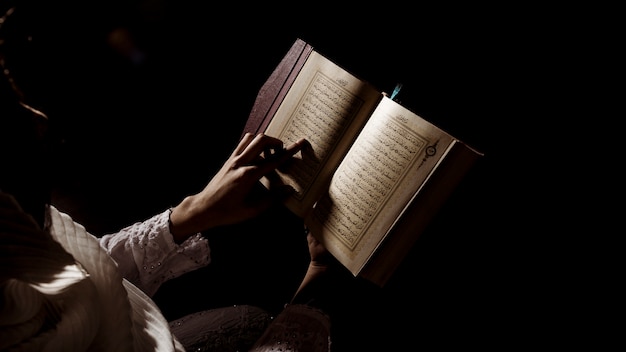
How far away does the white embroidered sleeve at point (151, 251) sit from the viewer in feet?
3.19

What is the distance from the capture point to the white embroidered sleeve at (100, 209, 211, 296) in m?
0.97

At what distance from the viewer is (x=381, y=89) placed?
1438 millimetres

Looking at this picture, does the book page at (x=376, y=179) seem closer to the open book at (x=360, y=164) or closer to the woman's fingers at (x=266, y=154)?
the open book at (x=360, y=164)

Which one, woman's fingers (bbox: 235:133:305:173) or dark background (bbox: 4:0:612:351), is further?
dark background (bbox: 4:0:612:351)

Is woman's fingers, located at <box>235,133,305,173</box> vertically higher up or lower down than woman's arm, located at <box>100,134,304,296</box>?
higher up

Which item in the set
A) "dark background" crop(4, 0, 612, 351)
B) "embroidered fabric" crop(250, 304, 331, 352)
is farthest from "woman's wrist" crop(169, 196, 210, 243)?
"dark background" crop(4, 0, 612, 351)

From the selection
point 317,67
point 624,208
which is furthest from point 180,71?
point 624,208

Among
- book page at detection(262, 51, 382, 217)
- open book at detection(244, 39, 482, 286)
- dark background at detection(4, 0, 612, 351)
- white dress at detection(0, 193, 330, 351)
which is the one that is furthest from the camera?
Answer: dark background at detection(4, 0, 612, 351)

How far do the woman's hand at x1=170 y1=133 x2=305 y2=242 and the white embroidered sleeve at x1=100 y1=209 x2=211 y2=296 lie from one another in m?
0.03

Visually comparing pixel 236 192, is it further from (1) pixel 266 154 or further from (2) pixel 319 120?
(2) pixel 319 120

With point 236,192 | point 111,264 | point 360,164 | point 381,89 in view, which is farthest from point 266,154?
point 381,89

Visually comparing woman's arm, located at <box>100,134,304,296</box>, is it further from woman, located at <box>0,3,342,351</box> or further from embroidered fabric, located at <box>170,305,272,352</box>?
embroidered fabric, located at <box>170,305,272,352</box>

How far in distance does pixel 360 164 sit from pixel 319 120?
6.4 inches

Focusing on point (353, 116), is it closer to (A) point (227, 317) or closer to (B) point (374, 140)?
(B) point (374, 140)
